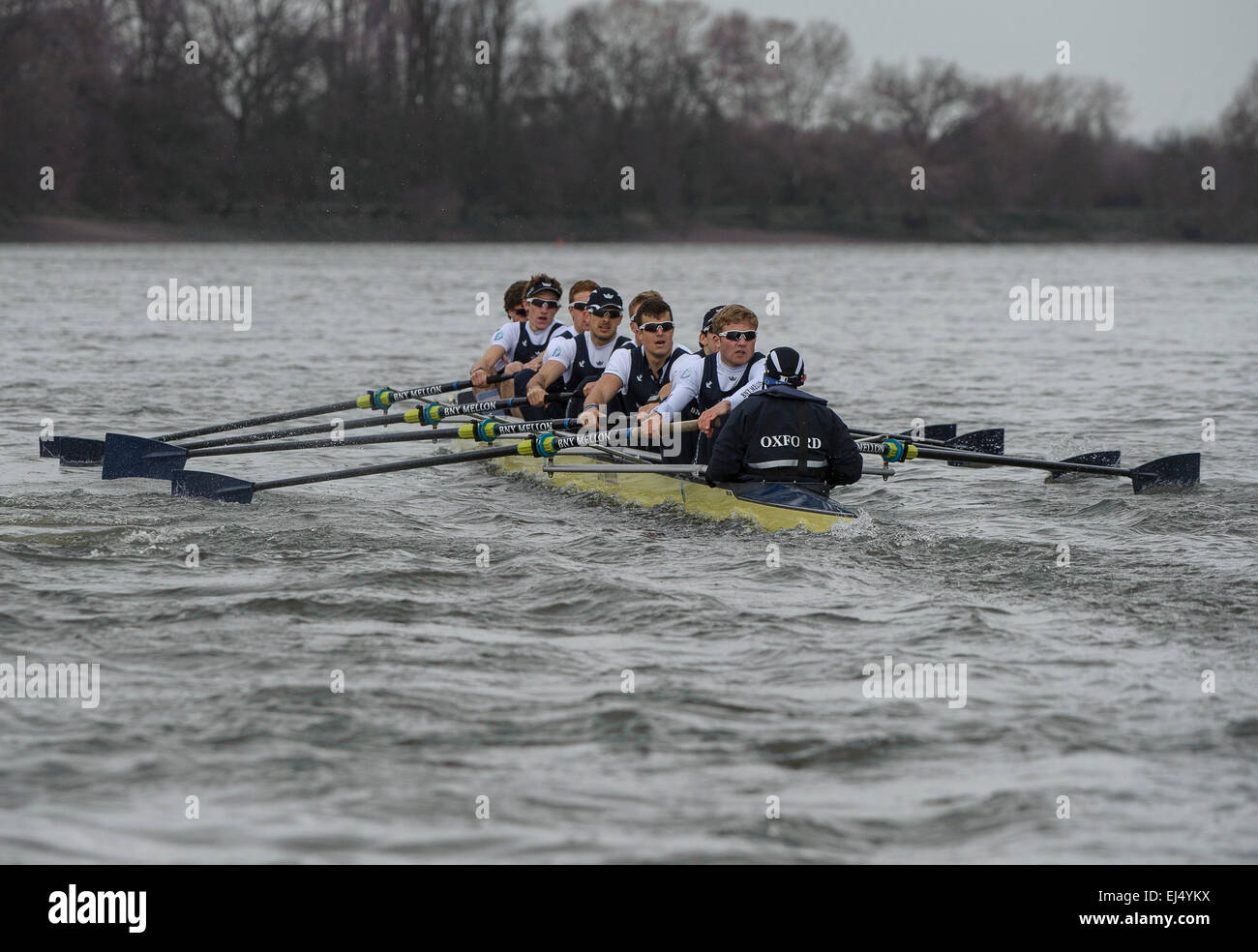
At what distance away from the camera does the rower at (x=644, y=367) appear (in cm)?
1126

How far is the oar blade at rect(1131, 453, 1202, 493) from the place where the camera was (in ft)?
39.8

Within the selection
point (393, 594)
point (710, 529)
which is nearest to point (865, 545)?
point (710, 529)

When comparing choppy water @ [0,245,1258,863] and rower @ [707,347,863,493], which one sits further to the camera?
rower @ [707,347,863,493]

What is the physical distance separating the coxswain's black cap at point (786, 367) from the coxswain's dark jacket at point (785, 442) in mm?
159

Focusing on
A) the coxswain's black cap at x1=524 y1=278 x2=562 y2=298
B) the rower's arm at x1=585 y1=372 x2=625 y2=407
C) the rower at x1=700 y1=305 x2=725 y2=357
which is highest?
the coxswain's black cap at x1=524 y1=278 x2=562 y2=298

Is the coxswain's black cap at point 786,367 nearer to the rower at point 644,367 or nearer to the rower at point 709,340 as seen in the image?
the rower at point 709,340

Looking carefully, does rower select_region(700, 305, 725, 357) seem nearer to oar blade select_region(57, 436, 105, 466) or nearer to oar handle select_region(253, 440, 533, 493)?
oar handle select_region(253, 440, 533, 493)

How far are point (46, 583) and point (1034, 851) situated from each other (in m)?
6.03

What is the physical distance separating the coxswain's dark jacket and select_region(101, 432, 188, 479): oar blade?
15.7 ft

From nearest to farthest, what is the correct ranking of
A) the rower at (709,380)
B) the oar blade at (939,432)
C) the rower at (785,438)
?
the rower at (785,438)
the rower at (709,380)
the oar blade at (939,432)

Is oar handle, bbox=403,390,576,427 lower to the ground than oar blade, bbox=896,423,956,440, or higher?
higher

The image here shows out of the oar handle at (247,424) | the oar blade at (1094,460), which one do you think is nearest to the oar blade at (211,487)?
the oar handle at (247,424)

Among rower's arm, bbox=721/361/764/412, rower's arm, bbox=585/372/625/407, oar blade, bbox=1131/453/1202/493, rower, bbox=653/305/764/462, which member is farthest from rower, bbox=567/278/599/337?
oar blade, bbox=1131/453/1202/493

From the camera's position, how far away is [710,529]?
33.7ft
